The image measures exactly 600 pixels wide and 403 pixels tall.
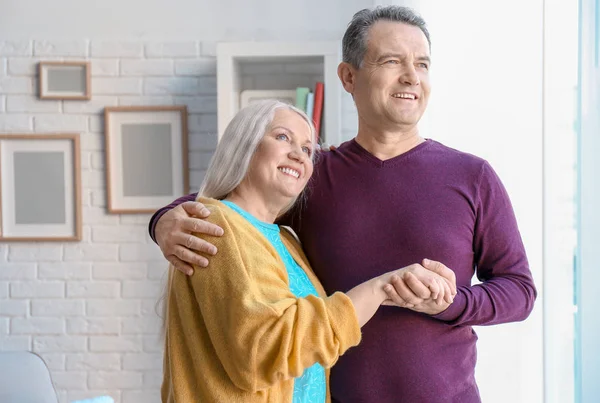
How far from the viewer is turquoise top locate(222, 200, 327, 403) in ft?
5.02

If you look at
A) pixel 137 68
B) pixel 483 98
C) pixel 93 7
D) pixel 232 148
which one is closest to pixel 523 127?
pixel 483 98

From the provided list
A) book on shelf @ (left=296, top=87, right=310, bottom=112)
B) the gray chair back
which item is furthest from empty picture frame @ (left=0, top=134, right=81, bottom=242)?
the gray chair back

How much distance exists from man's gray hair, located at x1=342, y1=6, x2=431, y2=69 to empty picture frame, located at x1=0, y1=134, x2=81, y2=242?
2.30 m

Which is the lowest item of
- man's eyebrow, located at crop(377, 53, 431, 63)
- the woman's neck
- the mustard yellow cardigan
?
the mustard yellow cardigan

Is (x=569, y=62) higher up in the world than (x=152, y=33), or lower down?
lower down

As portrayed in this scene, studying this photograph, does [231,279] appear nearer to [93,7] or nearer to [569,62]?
[569,62]

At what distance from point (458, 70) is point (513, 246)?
1096mm

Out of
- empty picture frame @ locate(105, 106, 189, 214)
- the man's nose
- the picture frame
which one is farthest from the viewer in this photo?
empty picture frame @ locate(105, 106, 189, 214)

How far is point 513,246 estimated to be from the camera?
5.42 ft

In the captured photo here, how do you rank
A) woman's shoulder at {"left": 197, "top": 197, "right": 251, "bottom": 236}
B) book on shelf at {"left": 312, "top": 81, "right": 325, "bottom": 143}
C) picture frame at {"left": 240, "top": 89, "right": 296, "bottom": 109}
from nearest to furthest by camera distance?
1. woman's shoulder at {"left": 197, "top": 197, "right": 251, "bottom": 236}
2. book on shelf at {"left": 312, "top": 81, "right": 325, "bottom": 143}
3. picture frame at {"left": 240, "top": 89, "right": 296, "bottom": 109}

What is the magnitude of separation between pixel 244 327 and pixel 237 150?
0.41m

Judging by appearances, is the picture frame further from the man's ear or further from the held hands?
the held hands

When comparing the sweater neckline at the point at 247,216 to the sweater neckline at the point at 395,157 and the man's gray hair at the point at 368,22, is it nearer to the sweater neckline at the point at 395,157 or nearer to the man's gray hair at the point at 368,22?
the sweater neckline at the point at 395,157

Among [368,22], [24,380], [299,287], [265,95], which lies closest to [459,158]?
[368,22]
